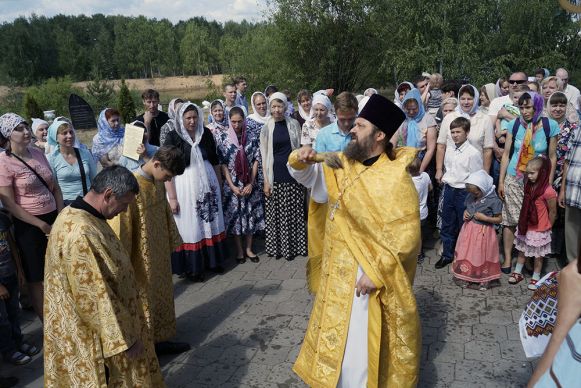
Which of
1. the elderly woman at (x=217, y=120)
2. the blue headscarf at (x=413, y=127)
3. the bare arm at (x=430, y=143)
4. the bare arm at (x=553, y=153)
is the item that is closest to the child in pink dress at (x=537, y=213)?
the bare arm at (x=553, y=153)

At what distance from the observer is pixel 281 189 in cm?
605

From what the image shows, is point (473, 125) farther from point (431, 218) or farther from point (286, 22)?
point (286, 22)

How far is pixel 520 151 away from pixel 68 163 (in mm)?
5141

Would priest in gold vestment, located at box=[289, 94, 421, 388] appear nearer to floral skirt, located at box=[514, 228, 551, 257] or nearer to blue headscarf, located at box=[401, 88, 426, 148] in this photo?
floral skirt, located at box=[514, 228, 551, 257]

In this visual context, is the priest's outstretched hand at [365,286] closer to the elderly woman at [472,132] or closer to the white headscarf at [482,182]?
the white headscarf at [482,182]

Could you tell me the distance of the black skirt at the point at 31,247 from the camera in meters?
4.41

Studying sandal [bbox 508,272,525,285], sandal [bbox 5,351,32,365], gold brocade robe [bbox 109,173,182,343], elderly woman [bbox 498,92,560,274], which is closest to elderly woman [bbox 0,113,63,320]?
sandal [bbox 5,351,32,365]

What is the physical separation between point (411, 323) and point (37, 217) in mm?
3591

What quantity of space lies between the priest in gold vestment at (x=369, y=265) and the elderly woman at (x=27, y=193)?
285 cm

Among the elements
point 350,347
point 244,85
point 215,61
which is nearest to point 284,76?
point 244,85

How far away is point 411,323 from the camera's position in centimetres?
279

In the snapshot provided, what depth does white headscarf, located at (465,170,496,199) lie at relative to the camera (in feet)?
16.4

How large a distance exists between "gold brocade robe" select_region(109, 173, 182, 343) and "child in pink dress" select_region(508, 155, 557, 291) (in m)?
3.70

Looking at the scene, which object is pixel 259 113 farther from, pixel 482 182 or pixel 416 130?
pixel 482 182
